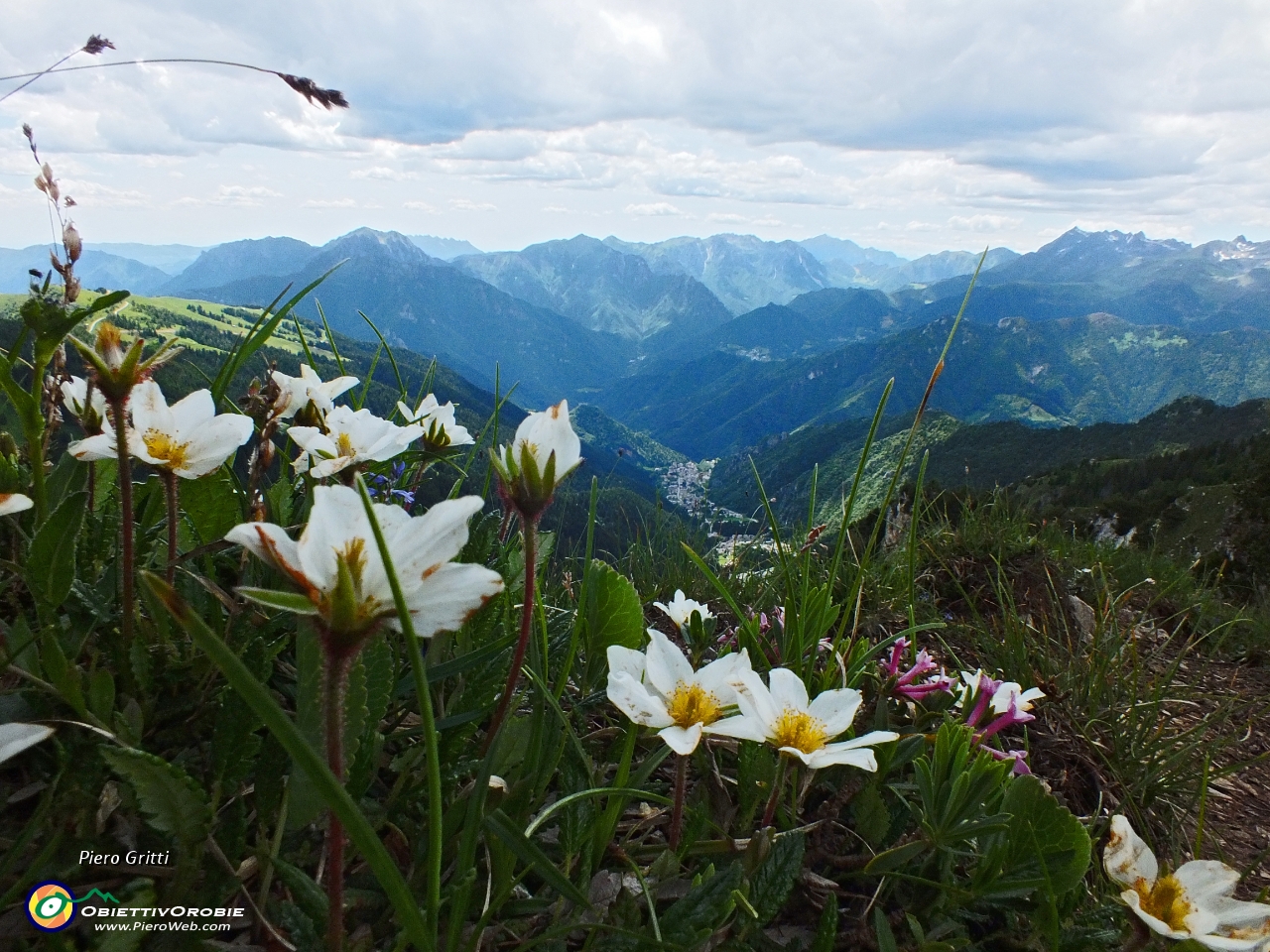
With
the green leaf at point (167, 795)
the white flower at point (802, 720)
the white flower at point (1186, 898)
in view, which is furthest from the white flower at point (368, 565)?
the white flower at point (1186, 898)

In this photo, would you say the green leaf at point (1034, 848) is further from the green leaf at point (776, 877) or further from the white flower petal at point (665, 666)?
the white flower petal at point (665, 666)

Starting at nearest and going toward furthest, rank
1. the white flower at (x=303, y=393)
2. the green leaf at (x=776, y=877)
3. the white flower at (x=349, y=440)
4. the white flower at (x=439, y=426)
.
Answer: the green leaf at (x=776, y=877) < the white flower at (x=349, y=440) < the white flower at (x=303, y=393) < the white flower at (x=439, y=426)

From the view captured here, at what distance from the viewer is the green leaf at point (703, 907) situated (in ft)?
4.33

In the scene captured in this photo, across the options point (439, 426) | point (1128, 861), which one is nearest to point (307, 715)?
point (439, 426)

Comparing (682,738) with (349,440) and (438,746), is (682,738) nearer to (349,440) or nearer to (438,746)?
(438,746)

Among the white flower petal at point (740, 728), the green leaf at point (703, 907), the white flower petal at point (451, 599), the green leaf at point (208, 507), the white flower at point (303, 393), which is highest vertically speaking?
the white flower at point (303, 393)

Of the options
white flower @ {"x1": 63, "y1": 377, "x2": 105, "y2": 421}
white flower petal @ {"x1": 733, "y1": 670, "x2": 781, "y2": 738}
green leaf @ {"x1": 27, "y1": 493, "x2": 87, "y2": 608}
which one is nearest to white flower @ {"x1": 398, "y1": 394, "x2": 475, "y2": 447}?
white flower @ {"x1": 63, "y1": 377, "x2": 105, "y2": 421}

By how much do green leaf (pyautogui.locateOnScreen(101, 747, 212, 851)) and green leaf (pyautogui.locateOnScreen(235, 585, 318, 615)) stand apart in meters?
0.42

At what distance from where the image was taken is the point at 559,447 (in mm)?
1350

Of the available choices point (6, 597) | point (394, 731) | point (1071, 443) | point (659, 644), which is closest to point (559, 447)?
point (659, 644)

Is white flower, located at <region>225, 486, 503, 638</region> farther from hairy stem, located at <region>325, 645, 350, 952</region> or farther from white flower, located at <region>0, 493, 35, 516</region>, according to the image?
white flower, located at <region>0, 493, 35, 516</region>

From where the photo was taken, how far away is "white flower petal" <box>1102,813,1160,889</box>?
1460 mm

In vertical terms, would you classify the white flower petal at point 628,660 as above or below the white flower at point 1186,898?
above

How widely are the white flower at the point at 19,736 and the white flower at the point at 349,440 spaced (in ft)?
2.12
